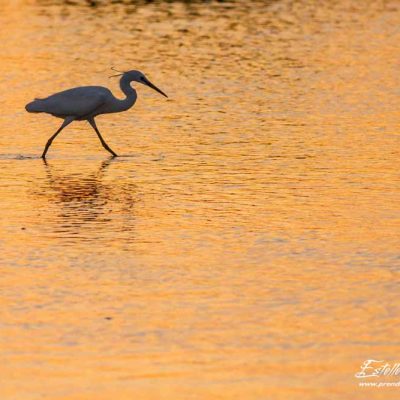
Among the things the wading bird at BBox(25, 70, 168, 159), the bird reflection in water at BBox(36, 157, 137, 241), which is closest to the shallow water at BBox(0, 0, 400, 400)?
the bird reflection in water at BBox(36, 157, 137, 241)

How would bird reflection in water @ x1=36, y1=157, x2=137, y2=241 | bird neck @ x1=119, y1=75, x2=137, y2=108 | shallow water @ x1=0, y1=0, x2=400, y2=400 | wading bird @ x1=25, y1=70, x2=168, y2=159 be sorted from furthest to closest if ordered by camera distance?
bird neck @ x1=119, y1=75, x2=137, y2=108 → wading bird @ x1=25, y1=70, x2=168, y2=159 → bird reflection in water @ x1=36, y1=157, x2=137, y2=241 → shallow water @ x1=0, y1=0, x2=400, y2=400

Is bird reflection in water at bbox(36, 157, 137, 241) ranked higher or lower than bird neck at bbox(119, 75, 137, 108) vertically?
higher

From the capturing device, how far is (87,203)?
14.2 metres

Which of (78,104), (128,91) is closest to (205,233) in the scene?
(78,104)

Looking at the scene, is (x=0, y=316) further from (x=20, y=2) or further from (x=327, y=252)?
(x=20, y=2)

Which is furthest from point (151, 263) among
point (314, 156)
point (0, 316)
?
point (314, 156)

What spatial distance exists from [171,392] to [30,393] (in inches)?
30.7

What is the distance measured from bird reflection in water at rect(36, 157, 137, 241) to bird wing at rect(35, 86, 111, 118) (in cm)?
94

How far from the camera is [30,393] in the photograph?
8.00 m

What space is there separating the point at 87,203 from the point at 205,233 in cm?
210

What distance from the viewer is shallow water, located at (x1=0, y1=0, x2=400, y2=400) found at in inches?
338

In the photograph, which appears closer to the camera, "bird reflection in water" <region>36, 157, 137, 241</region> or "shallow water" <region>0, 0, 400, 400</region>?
A: "shallow water" <region>0, 0, 400, 400</region>

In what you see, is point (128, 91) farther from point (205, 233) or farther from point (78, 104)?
point (205, 233)

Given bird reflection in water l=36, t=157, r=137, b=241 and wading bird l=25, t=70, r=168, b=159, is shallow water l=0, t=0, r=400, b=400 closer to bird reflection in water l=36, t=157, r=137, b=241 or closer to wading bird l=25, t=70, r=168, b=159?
bird reflection in water l=36, t=157, r=137, b=241
